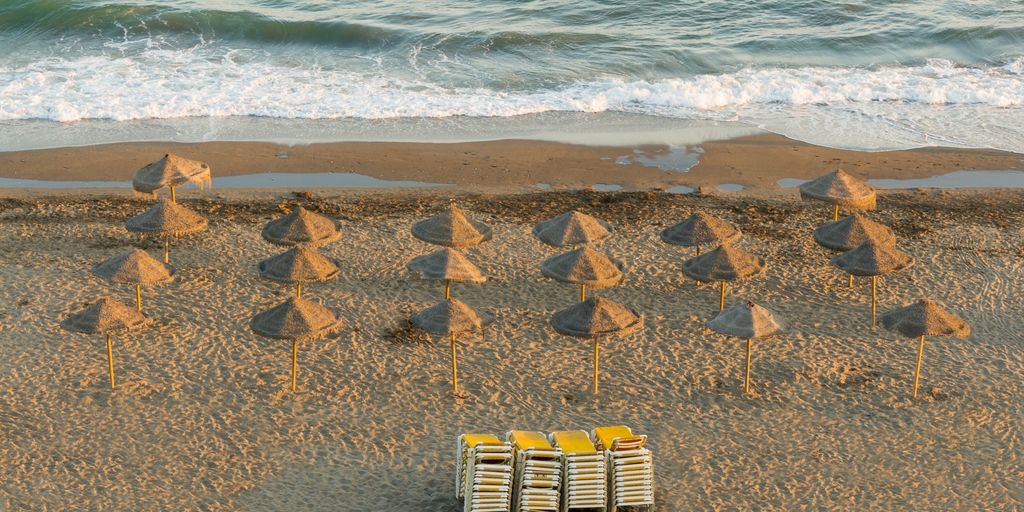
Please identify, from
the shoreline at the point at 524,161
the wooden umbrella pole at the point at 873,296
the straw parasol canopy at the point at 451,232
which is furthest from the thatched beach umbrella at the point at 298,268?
the wooden umbrella pole at the point at 873,296

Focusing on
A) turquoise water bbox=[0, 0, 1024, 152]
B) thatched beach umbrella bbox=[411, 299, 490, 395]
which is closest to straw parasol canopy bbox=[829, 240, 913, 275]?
thatched beach umbrella bbox=[411, 299, 490, 395]

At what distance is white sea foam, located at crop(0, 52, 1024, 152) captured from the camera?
1023 inches

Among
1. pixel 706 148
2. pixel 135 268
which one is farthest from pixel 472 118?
pixel 135 268

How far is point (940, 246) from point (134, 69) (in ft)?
66.7

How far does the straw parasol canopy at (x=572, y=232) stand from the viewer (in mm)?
16312

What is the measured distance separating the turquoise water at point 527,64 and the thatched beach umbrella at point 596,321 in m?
12.6

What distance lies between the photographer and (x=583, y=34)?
33500mm

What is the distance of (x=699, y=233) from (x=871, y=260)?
2414mm

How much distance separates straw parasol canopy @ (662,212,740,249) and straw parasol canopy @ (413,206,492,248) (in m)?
2.69

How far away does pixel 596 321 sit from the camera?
13.5m

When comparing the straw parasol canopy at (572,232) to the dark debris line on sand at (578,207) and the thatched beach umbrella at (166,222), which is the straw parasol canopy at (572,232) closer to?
the dark debris line on sand at (578,207)

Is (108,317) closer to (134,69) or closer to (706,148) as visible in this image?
(706,148)

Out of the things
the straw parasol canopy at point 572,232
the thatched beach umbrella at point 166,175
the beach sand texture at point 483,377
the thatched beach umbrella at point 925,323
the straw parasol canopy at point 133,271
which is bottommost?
the beach sand texture at point 483,377

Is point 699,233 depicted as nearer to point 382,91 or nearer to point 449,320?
point 449,320
